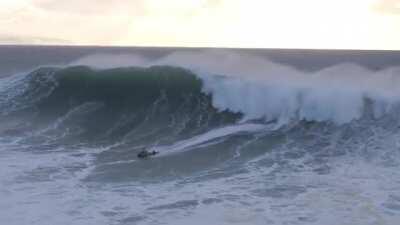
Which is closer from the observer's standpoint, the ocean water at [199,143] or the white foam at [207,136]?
the ocean water at [199,143]

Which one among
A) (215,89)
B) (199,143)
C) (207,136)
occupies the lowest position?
(199,143)

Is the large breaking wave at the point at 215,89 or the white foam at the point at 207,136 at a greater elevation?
the large breaking wave at the point at 215,89

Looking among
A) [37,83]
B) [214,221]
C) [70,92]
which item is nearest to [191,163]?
[214,221]

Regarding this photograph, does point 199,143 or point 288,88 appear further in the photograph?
point 288,88

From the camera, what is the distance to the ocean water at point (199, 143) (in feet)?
25.2

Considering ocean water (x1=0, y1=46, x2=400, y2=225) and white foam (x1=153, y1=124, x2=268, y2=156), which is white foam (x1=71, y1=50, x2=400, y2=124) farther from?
white foam (x1=153, y1=124, x2=268, y2=156)

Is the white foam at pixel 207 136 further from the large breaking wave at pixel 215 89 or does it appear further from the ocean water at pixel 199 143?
the large breaking wave at pixel 215 89

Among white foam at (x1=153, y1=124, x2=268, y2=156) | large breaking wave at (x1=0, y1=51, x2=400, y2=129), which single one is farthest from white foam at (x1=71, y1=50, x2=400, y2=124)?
white foam at (x1=153, y1=124, x2=268, y2=156)

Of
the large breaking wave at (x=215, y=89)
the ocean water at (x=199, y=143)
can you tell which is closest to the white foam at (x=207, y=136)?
the ocean water at (x=199, y=143)

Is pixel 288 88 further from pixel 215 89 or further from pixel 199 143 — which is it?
pixel 199 143

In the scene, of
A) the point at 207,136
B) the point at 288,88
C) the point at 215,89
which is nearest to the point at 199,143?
the point at 207,136

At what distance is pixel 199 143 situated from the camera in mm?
11570

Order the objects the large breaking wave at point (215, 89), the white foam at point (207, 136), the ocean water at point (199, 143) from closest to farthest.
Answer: the ocean water at point (199, 143) → the white foam at point (207, 136) → the large breaking wave at point (215, 89)

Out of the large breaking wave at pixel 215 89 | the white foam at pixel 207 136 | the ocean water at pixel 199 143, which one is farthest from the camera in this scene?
the large breaking wave at pixel 215 89
